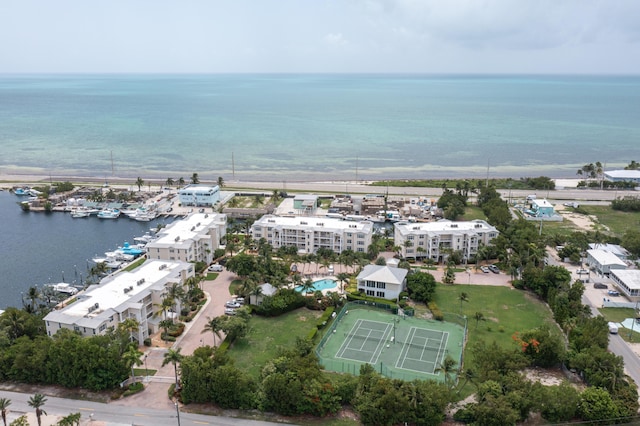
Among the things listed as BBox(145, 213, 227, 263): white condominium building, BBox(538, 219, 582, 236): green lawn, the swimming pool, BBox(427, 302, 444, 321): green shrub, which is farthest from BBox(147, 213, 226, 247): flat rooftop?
BBox(538, 219, 582, 236): green lawn

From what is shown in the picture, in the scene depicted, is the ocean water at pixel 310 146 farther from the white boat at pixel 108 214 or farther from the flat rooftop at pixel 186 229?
the flat rooftop at pixel 186 229

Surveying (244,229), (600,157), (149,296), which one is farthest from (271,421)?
(600,157)

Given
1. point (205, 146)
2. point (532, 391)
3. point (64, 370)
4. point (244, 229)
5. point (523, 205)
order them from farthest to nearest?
point (205, 146) < point (523, 205) < point (244, 229) < point (64, 370) < point (532, 391)

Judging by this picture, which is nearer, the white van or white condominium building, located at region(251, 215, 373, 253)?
the white van

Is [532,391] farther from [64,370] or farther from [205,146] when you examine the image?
[205,146]

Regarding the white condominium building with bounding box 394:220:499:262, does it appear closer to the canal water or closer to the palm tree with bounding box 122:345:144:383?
the palm tree with bounding box 122:345:144:383
